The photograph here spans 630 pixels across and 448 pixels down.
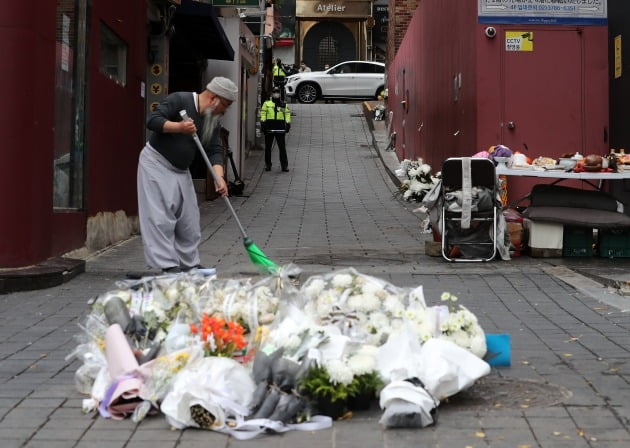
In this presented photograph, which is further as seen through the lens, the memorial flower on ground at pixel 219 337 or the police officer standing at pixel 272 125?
the police officer standing at pixel 272 125

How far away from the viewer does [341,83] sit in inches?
1367

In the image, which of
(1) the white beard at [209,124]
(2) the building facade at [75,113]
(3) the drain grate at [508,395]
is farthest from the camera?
(2) the building facade at [75,113]

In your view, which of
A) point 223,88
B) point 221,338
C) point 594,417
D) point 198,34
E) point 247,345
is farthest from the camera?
point 198,34

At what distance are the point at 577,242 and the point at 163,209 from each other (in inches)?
187

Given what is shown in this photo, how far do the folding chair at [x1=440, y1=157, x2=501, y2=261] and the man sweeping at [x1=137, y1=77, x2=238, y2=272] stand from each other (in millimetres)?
3040

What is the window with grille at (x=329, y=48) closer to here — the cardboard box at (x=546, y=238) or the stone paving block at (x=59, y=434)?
the cardboard box at (x=546, y=238)

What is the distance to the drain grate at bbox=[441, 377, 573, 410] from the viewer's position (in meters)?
4.54

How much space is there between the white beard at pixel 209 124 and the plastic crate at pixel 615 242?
4.58m

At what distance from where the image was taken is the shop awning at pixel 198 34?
15828 mm

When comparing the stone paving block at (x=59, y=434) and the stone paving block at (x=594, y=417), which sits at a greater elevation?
the stone paving block at (x=594, y=417)

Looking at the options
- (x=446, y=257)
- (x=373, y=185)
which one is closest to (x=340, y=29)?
(x=373, y=185)

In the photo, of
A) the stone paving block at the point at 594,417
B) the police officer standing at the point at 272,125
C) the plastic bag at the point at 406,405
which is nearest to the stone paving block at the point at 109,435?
the plastic bag at the point at 406,405

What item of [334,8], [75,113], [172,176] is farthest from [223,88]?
[334,8]

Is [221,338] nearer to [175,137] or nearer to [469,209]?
[175,137]
